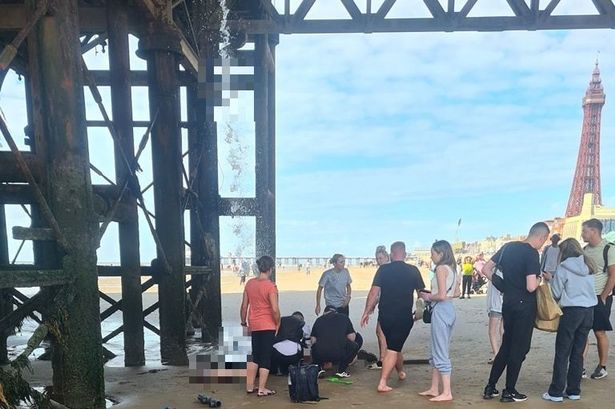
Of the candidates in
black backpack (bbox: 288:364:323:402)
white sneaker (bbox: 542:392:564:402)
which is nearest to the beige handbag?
white sneaker (bbox: 542:392:564:402)

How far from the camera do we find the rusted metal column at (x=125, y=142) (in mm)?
6109

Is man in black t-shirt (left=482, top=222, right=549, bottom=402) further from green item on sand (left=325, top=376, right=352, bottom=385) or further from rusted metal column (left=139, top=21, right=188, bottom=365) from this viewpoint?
rusted metal column (left=139, top=21, right=188, bottom=365)

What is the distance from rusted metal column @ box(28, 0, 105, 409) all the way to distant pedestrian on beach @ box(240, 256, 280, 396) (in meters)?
1.64

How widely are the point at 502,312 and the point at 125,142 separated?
481 centimetres

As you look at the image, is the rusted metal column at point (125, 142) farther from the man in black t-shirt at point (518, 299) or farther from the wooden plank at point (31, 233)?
the man in black t-shirt at point (518, 299)

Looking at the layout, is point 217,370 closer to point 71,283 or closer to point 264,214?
point 71,283

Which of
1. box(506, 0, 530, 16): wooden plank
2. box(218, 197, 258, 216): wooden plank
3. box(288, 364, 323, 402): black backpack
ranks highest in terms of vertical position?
box(506, 0, 530, 16): wooden plank

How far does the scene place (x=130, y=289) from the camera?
6402mm

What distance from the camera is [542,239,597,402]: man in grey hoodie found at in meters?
5.11

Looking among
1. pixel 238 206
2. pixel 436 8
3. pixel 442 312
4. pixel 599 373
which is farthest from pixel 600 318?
pixel 238 206

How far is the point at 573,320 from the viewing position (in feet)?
16.9

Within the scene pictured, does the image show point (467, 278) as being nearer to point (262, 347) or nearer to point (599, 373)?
point (599, 373)

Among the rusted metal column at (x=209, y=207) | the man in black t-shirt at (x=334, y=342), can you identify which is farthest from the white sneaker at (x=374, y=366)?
the rusted metal column at (x=209, y=207)

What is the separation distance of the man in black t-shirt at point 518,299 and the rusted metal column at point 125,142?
4312 mm
